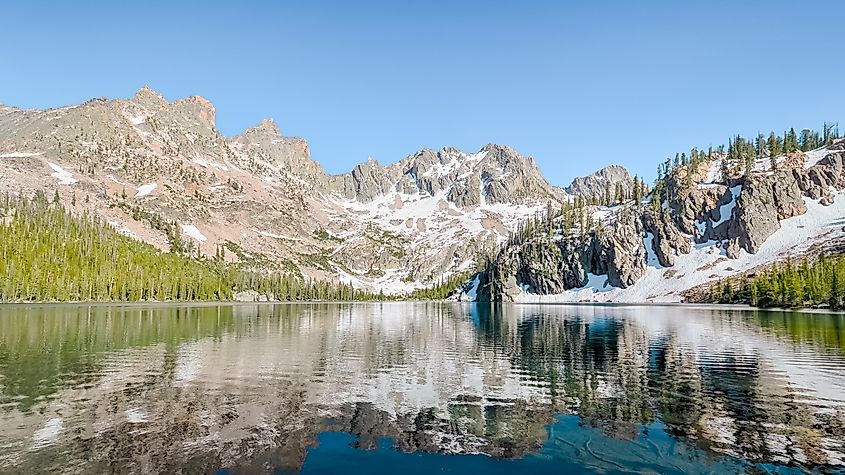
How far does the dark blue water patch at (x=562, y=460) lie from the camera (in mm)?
18562

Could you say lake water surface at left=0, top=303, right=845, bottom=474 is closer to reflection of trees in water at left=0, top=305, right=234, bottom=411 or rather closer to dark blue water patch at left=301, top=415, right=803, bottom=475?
dark blue water patch at left=301, top=415, right=803, bottom=475

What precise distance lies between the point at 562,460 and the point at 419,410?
32.5ft

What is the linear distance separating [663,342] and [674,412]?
38587 mm

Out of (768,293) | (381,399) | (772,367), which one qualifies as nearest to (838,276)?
(768,293)

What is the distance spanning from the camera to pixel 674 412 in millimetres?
26984

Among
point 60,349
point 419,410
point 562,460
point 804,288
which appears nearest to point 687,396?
point 562,460

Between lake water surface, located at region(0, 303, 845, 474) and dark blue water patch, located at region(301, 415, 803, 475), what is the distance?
87 millimetres

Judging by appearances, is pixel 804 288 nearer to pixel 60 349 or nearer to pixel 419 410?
pixel 419 410

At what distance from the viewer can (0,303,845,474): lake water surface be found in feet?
64.2

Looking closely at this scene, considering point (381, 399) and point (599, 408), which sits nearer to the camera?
point (599, 408)

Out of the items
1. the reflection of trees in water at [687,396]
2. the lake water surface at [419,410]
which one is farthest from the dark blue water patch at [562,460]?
the reflection of trees in water at [687,396]

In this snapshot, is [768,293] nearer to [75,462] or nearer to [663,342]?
[663,342]

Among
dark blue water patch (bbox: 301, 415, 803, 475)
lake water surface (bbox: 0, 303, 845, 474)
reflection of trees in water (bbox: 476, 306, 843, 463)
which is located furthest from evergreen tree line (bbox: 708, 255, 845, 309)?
dark blue water patch (bbox: 301, 415, 803, 475)

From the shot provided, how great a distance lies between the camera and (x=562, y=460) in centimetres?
1972
